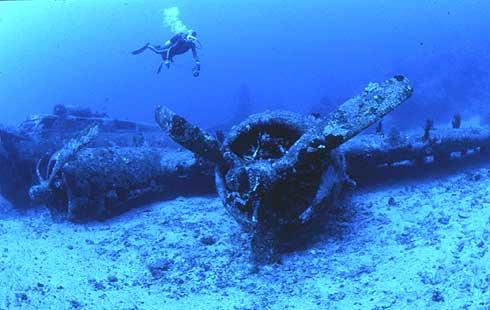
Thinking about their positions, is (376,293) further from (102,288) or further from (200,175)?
(200,175)

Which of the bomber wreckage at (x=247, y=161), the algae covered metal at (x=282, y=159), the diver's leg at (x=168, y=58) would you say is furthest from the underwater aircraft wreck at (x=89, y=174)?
the diver's leg at (x=168, y=58)

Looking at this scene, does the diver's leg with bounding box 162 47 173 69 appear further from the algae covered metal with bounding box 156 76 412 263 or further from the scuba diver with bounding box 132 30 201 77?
the algae covered metal with bounding box 156 76 412 263

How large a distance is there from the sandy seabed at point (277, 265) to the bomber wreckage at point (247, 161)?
1.88ft

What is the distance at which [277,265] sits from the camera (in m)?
6.13

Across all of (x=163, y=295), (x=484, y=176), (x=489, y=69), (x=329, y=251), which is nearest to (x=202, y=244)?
(x=163, y=295)

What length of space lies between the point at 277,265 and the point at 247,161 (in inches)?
61.7

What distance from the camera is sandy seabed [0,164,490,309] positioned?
516 cm

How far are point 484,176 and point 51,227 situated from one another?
8.82m

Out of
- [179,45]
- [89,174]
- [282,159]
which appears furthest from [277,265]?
[179,45]

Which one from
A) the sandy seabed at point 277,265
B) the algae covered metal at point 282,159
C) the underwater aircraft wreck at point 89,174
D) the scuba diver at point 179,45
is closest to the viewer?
the sandy seabed at point 277,265

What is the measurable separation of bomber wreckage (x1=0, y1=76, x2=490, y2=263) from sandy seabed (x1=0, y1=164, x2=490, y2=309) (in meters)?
0.57

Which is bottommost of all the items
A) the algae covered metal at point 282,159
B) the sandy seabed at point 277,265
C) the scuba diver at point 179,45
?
the sandy seabed at point 277,265

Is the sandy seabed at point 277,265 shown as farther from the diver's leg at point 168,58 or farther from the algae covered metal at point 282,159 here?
the diver's leg at point 168,58

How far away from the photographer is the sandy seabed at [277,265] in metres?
5.16
